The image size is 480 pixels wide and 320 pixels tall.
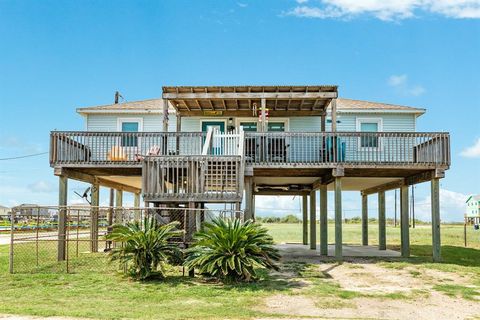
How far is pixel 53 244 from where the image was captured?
24844 mm

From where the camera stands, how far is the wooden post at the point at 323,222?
1911 centimetres

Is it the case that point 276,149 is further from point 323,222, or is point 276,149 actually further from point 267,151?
point 323,222

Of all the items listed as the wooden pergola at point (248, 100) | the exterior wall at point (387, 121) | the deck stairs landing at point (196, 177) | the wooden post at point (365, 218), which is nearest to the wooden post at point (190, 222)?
the deck stairs landing at point (196, 177)

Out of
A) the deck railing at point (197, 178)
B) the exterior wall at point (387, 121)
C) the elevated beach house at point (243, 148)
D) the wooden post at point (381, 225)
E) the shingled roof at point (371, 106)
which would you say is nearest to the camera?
the deck railing at point (197, 178)

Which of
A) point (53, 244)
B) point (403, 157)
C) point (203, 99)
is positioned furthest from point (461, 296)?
point (53, 244)

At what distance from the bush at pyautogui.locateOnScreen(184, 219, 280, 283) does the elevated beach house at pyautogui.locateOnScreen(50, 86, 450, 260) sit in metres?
1.95

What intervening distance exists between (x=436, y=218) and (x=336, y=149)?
415cm

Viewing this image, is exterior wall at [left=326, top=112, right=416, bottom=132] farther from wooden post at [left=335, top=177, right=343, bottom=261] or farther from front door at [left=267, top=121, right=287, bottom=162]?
wooden post at [left=335, top=177, right=343, bottom=261]

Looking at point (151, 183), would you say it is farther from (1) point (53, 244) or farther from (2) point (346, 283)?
(1) point (53, 244)

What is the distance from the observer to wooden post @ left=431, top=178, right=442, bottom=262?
16.7 m

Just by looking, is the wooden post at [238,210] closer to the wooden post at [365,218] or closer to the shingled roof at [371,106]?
the shingled roof at [371,106]

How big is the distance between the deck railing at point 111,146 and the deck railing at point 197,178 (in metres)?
2.41

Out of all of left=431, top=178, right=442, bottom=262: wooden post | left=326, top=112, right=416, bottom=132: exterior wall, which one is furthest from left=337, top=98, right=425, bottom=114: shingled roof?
left=431, top=178, right=442, bottom=262: wooden post

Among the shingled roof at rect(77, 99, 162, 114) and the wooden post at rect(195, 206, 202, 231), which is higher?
the shingled roof at rect(77, 99, 162, 114)
